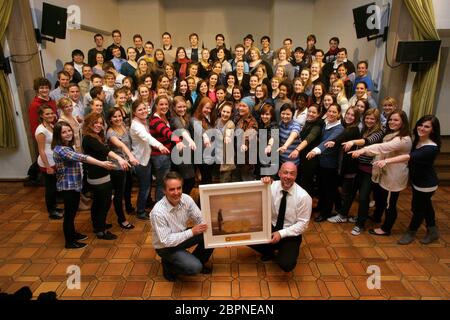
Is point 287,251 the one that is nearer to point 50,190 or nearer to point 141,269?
point 141,269

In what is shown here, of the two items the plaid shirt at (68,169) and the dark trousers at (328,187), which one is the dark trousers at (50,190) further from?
the dark trousers at (328,187)

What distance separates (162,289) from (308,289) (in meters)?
1.26

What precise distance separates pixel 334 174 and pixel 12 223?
12.9 ft

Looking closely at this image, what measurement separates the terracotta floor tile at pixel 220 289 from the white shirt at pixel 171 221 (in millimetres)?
504

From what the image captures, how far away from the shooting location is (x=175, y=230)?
8.93 ft

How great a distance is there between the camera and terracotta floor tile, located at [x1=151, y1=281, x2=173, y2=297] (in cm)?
270

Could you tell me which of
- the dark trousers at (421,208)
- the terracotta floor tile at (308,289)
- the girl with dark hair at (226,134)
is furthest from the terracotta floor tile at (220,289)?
the dark trousers at (421,208)

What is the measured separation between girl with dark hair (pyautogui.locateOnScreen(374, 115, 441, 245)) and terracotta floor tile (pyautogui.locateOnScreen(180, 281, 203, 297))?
207cm

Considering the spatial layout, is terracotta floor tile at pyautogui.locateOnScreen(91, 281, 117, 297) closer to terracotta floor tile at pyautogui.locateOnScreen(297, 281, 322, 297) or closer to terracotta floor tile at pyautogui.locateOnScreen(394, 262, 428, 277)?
terracotta floor tile at pyautogui.locateOnScreen(297, 281, 322, 297)

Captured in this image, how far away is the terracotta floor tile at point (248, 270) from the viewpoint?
116 inches

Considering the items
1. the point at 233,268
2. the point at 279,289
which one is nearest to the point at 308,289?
the point at 279,289

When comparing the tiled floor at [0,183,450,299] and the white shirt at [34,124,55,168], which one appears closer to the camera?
the tiled floor at [0,183,450,299]

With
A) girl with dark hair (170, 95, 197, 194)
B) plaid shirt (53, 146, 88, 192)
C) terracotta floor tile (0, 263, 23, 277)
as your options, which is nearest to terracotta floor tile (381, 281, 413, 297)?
girl with dark hair (170, 95, 197, 194)

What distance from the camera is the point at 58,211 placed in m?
4.10
